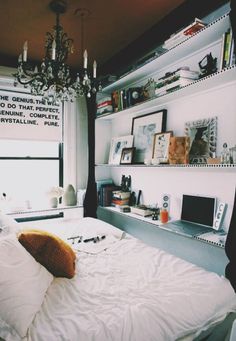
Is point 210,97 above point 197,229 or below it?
above

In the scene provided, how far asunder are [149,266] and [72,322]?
0.74 metres

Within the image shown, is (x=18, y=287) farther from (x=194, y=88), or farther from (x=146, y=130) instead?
(x=146, y=130)

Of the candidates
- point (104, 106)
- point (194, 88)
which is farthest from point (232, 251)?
point (104, 106)

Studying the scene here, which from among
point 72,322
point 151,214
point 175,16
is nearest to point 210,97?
point 175,16

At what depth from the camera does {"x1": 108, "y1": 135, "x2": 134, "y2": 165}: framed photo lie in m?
3.15

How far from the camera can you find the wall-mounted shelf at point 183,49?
1833mm

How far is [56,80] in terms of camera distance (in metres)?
2.04

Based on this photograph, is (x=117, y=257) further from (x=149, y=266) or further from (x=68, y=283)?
(x=68, y=283)

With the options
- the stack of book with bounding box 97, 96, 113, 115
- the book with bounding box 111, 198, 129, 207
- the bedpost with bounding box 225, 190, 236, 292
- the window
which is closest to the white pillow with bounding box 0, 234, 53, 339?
the bedpost with bounding box 225, 190, 236, 292

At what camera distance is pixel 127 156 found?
3064 millimetres

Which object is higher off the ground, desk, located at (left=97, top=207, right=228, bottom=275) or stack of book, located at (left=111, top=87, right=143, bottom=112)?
stack of book, located at (left=111, top=87, right=143, bottom=112)

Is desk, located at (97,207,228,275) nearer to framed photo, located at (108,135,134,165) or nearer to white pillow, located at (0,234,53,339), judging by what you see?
framed photo, located at (108,135,134,165)

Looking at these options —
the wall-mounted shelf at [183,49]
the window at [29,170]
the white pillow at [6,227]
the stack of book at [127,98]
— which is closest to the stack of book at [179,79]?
the wall-mounted shelf at [183,49]

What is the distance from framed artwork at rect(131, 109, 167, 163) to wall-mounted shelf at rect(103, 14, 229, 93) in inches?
17.6
